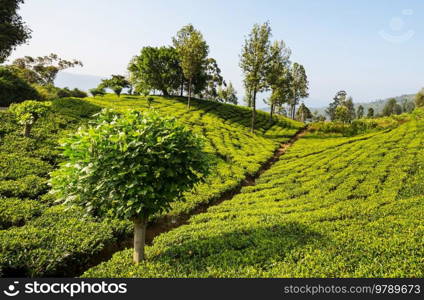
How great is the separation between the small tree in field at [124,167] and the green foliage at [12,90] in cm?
3445

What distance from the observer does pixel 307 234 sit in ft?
31.5

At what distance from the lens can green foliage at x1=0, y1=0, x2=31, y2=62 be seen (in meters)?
30.4

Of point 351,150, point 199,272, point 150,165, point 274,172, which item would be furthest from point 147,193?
point 351,150

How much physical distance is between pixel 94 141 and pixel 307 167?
19.7m

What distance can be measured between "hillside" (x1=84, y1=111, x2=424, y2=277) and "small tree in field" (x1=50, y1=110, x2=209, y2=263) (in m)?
2.24

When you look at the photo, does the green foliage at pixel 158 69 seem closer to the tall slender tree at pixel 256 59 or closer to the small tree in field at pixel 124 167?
the tall slender tree at pixel 256 59

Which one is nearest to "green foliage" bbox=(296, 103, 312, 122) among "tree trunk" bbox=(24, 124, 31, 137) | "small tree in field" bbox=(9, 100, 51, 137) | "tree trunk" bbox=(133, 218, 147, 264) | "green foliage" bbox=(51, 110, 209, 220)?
"small tree in field" bbox=(9, 100, 51, 137)

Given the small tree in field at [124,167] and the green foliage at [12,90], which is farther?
the green foliage at [12,90]

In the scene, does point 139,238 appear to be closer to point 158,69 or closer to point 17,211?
point 17,211

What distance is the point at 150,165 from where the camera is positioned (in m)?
7.47

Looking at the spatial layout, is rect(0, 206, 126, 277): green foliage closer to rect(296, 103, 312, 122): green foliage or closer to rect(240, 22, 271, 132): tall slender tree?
rect(240, 22, 271, 132): tall slender tree

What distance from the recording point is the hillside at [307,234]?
7.38 meters

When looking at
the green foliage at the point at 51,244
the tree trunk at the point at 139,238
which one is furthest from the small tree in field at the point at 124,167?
the green foliage at the point at 51,244

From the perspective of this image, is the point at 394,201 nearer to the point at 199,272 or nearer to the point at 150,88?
the point at 199,272
